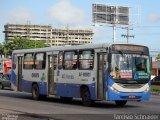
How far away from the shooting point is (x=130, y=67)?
2155 cm

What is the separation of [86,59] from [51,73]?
12.3ft

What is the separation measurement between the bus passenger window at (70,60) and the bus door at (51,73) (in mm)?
1221

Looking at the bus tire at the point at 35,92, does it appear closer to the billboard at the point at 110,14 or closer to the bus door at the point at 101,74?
the bus door at the point at 101,74

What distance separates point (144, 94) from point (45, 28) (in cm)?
12762

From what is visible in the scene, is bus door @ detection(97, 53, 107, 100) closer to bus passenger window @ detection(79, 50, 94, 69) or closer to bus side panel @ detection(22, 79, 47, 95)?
bus passenger window @ detection(79, 50, 94, 69)

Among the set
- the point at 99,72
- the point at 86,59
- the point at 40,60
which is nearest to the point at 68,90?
the point at 86,59

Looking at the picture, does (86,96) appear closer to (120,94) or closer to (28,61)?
(120,94)

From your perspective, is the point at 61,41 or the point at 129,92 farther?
the point at 61,41

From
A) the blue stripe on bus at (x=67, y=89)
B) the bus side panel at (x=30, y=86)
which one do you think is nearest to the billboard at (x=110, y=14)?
the bus side panel at (x=30, y=86)

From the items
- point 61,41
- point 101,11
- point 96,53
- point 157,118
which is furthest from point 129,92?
point 61,41

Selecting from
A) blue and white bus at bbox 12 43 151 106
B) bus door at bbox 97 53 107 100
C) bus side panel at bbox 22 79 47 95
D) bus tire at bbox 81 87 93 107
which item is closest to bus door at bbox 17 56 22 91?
bus side panel at bbox 22 79 47 95

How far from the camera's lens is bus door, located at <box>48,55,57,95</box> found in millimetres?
25672

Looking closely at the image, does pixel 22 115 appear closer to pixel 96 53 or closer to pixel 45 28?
pixel 96 53

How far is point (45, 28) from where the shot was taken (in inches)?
5846
